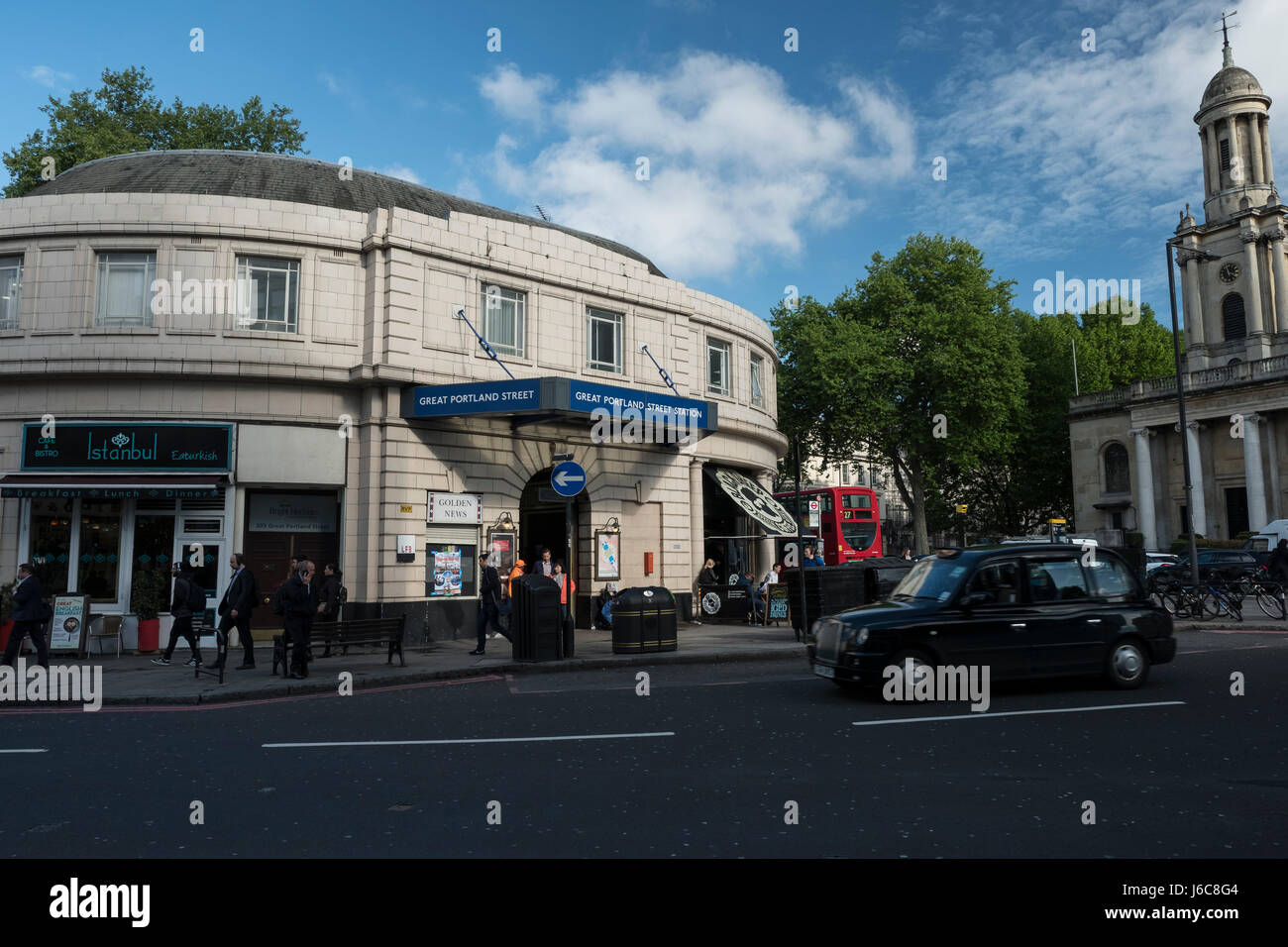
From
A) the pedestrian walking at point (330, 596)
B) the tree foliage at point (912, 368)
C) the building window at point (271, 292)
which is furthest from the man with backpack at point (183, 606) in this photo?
the tree foliage at point (912, 368)

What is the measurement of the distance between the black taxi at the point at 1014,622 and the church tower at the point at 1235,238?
47.8m

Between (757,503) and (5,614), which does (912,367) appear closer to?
(757,503)

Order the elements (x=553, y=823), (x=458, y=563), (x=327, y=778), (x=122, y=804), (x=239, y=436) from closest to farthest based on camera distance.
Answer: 1. (x=553, y=823)
2. (x=122, y=804)
3. (x=327, y=778)
4. (x=239, y=436)
5. (x=458, y=563)

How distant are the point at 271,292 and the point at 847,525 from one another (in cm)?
2274

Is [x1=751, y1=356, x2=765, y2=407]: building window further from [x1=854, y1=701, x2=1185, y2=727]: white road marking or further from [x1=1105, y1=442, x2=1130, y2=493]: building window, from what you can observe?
[x1=1105, y1=442, x2=1130, y2=493]: building window

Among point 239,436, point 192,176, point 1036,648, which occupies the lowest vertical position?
point 1036,648

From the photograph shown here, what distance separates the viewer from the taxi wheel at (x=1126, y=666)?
33.0ft

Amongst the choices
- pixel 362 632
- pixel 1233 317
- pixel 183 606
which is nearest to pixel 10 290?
pixel 183 606

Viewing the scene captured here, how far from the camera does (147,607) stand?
55.7 ft

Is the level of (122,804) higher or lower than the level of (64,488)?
lower

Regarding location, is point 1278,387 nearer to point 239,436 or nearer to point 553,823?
point 239,436
